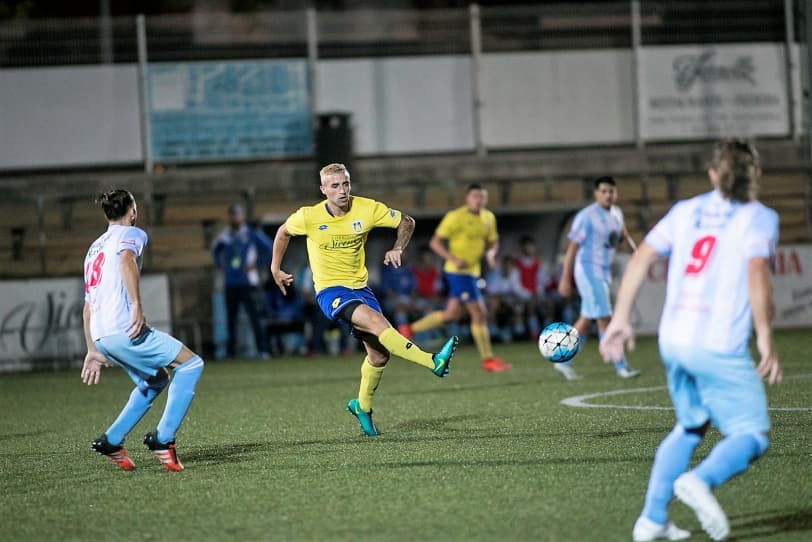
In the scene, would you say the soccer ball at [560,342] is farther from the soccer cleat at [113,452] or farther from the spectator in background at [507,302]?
the spectator in background at [507,302]

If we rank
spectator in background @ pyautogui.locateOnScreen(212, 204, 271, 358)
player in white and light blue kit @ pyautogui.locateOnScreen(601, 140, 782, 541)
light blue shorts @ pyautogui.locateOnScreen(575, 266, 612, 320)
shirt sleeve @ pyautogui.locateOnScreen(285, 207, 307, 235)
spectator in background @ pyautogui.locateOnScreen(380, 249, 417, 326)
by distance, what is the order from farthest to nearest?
spectator in background @ pyautogui.locateOnScreen(380, 249, 417, 326), spectator in background @ pyautogui.locateOnScreen(212, 204, 271, 358), light blue shorts @ pyautogui.locateOnScreen(575, 266, 612, 320), shirt sleeve @ pyautogui.locateOnScreen(285, 207, 307, 235), player in white and light blue kit @ pyautogui.locateOnScreen(601, 140, 782, 541)

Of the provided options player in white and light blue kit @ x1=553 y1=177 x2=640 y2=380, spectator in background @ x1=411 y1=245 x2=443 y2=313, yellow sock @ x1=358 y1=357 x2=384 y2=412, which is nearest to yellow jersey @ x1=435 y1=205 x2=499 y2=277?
player in white and light blue kit @ x1=553 y1=177 x2=640 y2=380

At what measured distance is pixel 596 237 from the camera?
13.8m

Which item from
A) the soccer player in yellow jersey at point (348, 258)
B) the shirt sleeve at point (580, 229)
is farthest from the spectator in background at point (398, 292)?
the soccer player in yellow jersey at point (348, 258)

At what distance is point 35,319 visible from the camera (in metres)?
19.0

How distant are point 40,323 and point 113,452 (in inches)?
457

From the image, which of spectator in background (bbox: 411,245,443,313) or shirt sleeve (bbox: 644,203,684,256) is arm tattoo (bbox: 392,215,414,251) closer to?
shirt sleeve (bbox: 644,203,684,256)

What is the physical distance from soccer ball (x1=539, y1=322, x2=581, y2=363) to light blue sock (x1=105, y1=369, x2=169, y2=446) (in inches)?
161

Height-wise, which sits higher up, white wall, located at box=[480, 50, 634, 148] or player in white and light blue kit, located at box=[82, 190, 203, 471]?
white wall, located at box=[480, 50, 634, 148]

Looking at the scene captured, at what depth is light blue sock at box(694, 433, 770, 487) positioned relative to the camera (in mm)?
5320

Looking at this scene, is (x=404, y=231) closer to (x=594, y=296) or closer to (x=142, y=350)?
(x=142, y=350)

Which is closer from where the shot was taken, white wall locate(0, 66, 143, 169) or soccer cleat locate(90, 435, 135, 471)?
soccer cleat locate(90, 435, 135, 471)

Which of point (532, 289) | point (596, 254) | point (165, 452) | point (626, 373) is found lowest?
point (626, 373)

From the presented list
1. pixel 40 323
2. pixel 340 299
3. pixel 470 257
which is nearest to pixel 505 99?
pixel 470 257
